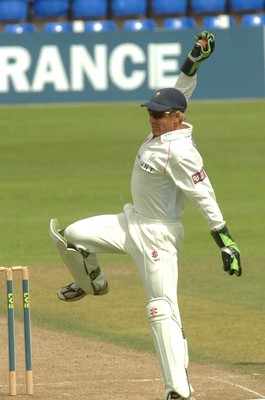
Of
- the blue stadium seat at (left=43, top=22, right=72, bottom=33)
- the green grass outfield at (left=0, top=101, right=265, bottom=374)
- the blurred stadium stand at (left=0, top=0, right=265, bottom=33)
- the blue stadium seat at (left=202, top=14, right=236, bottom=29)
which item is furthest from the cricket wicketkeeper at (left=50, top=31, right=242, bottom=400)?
the blurred stadium stand at (left=0, top=0, right=265, bottom=33)

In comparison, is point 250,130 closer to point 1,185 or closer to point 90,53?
point 90,53

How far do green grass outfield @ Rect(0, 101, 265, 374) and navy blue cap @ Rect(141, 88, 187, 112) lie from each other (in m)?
2.25

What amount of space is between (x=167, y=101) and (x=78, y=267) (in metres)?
1.35

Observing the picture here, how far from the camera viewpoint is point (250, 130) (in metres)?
22.9

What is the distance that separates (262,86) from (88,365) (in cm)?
1705

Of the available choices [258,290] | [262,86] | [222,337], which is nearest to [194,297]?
[258,290]

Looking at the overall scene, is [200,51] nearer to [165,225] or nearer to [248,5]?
[165,225]

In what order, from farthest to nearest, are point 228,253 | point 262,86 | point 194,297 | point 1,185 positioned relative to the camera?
point 262,86
point 1,185
point 194,297
point 228,253

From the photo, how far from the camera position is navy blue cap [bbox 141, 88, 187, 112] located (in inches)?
294

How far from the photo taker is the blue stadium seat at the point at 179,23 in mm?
27672

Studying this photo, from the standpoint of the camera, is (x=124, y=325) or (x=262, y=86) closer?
(x=124, y=325)

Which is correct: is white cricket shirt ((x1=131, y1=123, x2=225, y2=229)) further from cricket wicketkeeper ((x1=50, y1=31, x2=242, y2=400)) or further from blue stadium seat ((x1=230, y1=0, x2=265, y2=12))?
blue stadium seat ((x1=230, y1=0, x2=265, y2=12))

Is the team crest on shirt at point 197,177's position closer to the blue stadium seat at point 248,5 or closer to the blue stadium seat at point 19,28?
the blue stadium seat at point 19,28

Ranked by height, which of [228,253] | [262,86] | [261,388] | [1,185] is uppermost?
[262,86]
